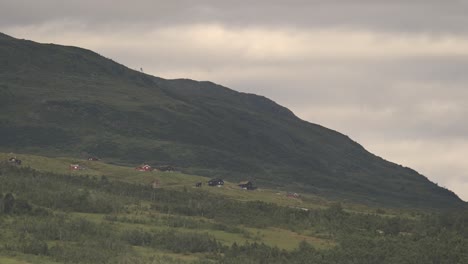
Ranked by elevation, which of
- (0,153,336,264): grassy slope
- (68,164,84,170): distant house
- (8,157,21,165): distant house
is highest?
(68,164,84,170): distant house

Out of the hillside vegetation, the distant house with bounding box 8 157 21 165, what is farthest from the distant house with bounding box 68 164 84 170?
the hillside vegetation

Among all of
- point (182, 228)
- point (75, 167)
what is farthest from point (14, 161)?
point (182, 228)

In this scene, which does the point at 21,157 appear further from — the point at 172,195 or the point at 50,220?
the point at 50,220

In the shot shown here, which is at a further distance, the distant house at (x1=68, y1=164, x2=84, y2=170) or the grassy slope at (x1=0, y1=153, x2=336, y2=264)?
the distant house at (x1=68, y1=164, x2=84, y2=170)

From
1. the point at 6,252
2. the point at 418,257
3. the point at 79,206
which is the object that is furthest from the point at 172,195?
the point at 6,252

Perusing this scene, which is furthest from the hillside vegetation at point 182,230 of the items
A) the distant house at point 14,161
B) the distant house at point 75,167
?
the distant house at point 75,167

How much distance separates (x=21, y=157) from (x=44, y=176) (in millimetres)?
43350

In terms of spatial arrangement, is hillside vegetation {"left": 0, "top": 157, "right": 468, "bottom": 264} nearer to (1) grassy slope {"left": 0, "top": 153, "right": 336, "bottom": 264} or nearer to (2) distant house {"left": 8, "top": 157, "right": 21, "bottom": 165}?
(1) grassy slope {"left": 0, "top": 153, "right": 336, "bottom": 264}

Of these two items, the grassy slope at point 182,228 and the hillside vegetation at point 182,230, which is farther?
the grassy slope at point 182,228

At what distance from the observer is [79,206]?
388ft

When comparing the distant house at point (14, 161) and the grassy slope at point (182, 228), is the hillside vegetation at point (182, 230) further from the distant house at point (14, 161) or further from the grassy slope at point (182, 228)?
the distant house at point (14, 161)

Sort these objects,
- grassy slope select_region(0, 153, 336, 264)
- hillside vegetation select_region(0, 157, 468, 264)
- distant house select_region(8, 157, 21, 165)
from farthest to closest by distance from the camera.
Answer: distant house select_region(8, 157, 21, 165)
grassy slope select_region(0, 153, 336, 264)
hillside vegetation select_region(0, 157, 468, 264)

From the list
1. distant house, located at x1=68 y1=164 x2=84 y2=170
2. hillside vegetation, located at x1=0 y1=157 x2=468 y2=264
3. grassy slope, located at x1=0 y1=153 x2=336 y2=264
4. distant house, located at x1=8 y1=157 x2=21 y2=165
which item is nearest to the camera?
hillside vegetation, located at x1=0 y1=157 x2=468 y2=264

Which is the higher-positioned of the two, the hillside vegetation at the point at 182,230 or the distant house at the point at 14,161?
the distant house at the point at 14,161
